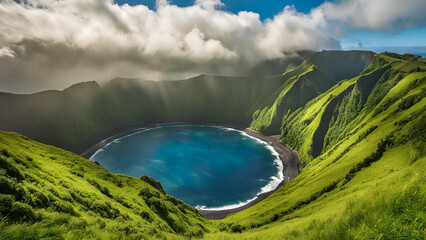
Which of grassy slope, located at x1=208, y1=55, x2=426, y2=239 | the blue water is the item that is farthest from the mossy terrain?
the blue water

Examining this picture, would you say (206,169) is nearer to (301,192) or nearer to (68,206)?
(301,192)

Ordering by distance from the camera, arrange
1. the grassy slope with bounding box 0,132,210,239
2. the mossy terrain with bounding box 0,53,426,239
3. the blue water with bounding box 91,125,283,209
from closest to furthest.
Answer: the mossy terrain with bounding box 0,53,426,239 → the grassy slope with bounding box 0,132,210,239 → the blue water with bounding box 91,125,283,209

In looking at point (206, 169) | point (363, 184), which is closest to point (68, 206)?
point (363, 184)

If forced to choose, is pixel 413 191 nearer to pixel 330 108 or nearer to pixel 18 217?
pixel 18 217

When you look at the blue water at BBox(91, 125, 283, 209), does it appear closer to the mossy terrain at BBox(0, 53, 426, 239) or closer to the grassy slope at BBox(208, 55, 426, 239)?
the grassy slope at BBox(208, 55, 426, 239)

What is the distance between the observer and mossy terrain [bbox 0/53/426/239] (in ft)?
24.6

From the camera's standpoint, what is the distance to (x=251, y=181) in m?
129

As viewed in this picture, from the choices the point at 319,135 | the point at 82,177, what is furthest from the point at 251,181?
the point at 82,177

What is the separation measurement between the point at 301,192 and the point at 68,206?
73.8 metres

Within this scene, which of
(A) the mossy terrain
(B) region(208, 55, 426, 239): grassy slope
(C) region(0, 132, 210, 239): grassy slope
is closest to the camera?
(B) region(208, 55, 426, 239): grassy slope

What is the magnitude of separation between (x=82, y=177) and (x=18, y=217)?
1272 inches

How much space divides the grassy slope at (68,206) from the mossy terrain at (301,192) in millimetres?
89

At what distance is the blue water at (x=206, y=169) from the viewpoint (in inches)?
4537

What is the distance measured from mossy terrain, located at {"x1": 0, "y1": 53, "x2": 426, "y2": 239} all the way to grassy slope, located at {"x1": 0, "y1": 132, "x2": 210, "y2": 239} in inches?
3.5
